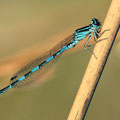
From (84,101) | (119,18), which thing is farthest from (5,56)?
(119,18)

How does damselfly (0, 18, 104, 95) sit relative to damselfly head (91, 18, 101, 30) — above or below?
below

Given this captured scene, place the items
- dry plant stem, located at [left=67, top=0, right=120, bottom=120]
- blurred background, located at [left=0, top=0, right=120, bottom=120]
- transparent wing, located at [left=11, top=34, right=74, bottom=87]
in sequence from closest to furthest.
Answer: dry plant stem, located at [left=67, top=0, right=120, bottom=120] < blurred background, located at [left=0, top=0, right=120, bottom=120] < transparent wing, located at [left=11, top=34, right=74, bottom=87]

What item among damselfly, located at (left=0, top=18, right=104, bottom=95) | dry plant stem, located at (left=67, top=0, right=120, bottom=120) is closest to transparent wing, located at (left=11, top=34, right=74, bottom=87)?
damselfly, located at (left=0, top=18, right=104, bottom=95)

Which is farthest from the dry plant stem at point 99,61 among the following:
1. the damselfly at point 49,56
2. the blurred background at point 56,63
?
the blurred background at point 56,63

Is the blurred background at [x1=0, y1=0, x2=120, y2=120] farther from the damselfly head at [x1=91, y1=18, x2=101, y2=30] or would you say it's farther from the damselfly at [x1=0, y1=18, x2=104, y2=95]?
the damselfly head at [x1=91, y1=18, x2=101, y2=30]

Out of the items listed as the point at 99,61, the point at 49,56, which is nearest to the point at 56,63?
the point at 49,56

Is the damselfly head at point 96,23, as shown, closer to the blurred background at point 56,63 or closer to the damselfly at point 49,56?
the damselfly at point 49,56
